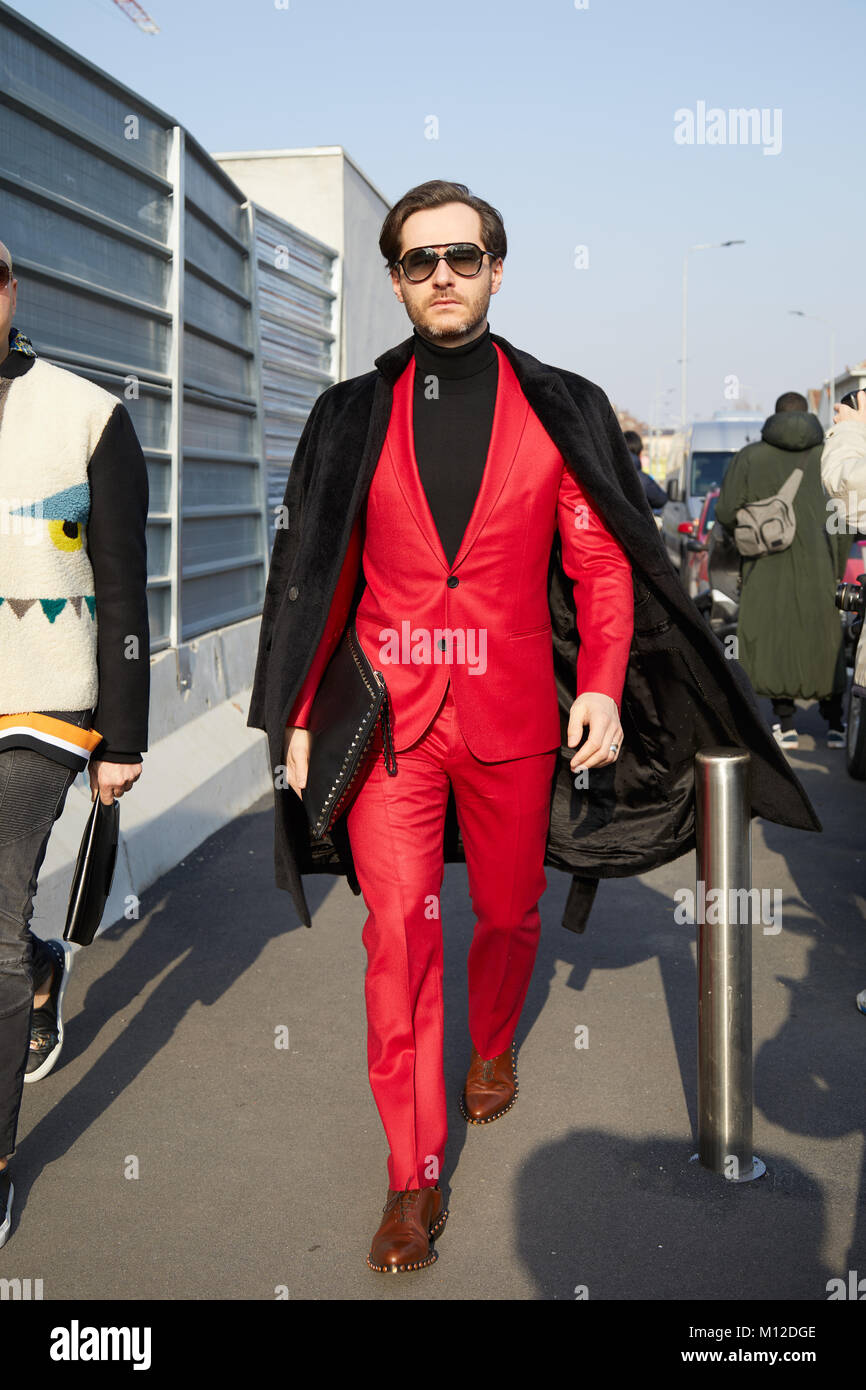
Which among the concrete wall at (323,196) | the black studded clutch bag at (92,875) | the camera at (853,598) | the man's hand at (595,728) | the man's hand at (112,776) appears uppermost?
the concrete wall at (323,196)

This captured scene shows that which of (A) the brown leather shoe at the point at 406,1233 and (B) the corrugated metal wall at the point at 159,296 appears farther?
(B) the corrugated metal wall at the point at 159,296

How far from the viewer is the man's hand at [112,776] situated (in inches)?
151

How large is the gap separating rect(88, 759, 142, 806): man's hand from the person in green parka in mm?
6596

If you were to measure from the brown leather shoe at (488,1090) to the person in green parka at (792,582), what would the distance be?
19.5 feet

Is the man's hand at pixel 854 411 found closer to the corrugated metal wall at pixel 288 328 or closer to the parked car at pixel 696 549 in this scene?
the corrugated metal wall at pixel 288 328

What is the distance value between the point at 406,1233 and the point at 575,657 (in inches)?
60.6

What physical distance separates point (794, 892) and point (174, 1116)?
3.27m

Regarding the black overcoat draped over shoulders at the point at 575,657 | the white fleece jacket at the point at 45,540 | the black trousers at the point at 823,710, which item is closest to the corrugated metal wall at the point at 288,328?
the black trousers at the point at 823,710

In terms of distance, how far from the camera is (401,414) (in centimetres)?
370

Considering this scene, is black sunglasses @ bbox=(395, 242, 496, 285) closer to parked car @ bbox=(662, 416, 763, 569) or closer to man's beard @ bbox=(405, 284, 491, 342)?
man's beard @ bbox=(405, 284, 491, 342)

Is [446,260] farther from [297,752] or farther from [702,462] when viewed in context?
[702,462]

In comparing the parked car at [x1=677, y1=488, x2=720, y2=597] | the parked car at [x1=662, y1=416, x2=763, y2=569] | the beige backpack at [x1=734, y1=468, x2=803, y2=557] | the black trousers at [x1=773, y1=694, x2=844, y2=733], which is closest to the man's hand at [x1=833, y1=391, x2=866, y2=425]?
the beige backpack at [x1=734, y1=468, x2=803, y2=557]

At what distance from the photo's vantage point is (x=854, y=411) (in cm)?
493

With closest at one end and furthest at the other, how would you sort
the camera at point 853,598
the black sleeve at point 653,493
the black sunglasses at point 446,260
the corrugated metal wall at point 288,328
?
the black sunglasses at point 446,260 → the camera at point 853,598 → the black sleeve at point 653,493 → the corrugated metal wall at point 288,328
